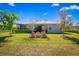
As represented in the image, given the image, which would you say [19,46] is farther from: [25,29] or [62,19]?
[62,19]

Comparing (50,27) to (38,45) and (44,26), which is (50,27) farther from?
(38,45)

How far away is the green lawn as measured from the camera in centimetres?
586

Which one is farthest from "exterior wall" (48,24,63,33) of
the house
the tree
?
the tree

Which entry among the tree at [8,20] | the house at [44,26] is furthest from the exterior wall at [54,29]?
the tree at [8,20]

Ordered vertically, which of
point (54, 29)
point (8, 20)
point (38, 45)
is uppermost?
point (8, 20)

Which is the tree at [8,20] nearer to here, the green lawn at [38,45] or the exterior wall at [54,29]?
the green lawn at [38,45]

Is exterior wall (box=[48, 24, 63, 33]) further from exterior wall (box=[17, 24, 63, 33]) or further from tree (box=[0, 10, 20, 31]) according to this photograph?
tree (box=[0, 10, 20, 31])

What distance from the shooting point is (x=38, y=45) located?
5922 millimetres

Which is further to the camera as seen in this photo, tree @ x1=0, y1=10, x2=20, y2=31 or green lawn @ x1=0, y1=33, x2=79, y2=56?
tree @ x1=0, y1=10, x2=20, y2=31

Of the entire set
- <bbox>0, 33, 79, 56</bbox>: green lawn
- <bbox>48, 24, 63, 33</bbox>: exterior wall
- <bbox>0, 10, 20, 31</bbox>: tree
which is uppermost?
<bbox>0, 10, 20, 31</bbox>: tree

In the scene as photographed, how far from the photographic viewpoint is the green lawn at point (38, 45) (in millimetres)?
5863

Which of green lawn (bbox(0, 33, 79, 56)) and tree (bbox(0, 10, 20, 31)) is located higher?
tree (bbox(0, 10, 20, 31))

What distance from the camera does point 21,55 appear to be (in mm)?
5840

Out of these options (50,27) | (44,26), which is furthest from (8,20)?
(50,27)
